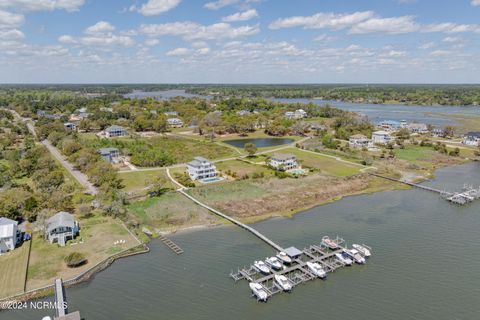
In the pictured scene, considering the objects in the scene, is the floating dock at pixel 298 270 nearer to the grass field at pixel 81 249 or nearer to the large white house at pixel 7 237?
the grass field at pixel 81 249

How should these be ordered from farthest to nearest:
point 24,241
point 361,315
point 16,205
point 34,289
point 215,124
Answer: point 215,124, point 16,205, point 24,241, point 34,289, point 361,315

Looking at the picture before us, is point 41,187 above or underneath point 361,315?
above

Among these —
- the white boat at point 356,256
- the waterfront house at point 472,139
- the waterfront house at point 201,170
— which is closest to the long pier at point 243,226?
the white boat at point 356,256

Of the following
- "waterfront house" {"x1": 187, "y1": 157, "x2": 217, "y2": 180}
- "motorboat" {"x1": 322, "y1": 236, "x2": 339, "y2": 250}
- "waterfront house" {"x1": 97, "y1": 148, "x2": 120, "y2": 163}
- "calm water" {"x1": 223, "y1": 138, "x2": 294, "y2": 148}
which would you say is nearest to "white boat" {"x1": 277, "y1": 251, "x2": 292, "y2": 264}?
"motorboat" {"x1": 322, "y1": 236, "x2": 339, "y2": 250}

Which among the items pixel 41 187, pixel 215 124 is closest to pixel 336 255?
pixel 41 187

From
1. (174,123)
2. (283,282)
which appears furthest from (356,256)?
(174,123)

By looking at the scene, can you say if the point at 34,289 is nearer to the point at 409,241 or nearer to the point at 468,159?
the point at 409,241

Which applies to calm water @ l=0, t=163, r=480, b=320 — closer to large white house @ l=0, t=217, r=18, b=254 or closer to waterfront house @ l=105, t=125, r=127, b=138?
large white house @ l=0, t=217, r=18, b=254
